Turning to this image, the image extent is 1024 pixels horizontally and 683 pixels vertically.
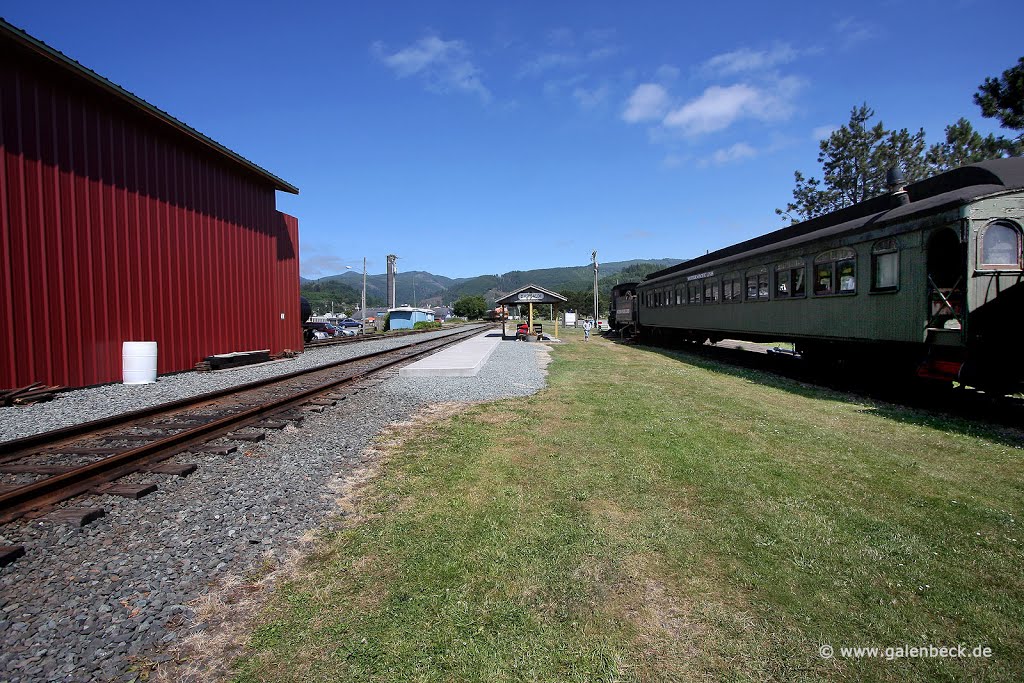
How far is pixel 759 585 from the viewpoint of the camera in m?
2.92

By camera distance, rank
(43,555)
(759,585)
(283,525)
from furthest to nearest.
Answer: (283,525) < (43,555) < (759,585)

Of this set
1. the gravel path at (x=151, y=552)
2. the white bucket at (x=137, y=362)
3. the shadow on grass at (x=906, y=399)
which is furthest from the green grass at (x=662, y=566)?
the white bucket at (x=137, y=362)

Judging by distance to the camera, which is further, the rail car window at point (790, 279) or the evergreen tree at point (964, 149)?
the evergreen tree at point (964, 149)

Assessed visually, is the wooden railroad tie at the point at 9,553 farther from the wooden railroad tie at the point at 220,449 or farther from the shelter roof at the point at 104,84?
the shelter roof at the point at 104,84

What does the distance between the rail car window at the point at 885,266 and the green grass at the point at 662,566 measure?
3.63m

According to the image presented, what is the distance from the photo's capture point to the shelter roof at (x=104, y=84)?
1013 centimetres

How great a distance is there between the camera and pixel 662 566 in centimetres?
315

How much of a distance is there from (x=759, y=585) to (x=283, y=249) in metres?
22.0

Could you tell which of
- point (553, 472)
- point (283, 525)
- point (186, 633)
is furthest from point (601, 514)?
point (186, 633)

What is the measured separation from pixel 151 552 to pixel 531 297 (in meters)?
24.0

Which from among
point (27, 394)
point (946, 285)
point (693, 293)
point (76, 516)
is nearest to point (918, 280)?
point (946, 285)

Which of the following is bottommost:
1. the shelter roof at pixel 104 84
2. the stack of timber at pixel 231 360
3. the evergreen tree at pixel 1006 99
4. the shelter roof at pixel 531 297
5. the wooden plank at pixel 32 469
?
the wooden plank at pixel 32 469

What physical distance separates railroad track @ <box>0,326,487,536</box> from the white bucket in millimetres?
4054

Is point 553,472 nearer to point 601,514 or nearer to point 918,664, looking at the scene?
point 601,514
